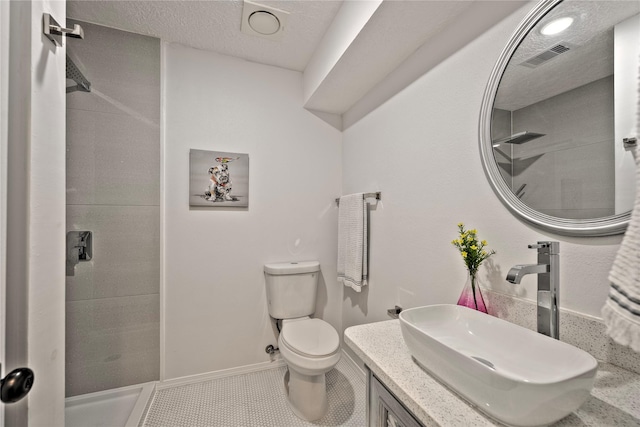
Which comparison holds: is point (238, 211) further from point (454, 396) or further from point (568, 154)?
point (568, 154)

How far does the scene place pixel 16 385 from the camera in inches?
19.2

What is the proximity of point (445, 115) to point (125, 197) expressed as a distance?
181cm

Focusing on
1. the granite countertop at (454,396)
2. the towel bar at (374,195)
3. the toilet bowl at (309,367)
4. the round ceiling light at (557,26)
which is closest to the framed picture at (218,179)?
the towel bar at (374,195)

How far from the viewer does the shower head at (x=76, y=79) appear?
94 centimetres

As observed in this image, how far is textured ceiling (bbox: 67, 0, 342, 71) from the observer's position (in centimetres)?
143

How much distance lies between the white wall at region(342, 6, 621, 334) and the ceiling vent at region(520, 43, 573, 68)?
15 centimetres

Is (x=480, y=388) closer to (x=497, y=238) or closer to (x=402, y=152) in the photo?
(x=497, y=238)

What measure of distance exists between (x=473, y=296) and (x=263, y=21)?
1826 mm

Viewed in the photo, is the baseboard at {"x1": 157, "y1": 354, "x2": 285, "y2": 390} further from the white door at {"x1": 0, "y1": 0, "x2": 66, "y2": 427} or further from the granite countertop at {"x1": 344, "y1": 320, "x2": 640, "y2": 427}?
the granite countertop at {"x1": 344, "y1": 320, "x2": 640, "y2": 427}

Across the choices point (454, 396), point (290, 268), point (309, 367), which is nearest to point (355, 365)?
point (309, 367)

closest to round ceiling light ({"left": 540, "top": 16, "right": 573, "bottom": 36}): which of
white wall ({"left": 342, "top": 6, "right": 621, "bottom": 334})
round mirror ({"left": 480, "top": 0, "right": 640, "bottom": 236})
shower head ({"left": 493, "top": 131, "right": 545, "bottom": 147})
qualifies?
round mirror ({"left": 480, "top": 0, "right": 640, "bottom": 236})

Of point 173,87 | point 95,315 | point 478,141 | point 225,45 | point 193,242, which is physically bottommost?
point 95,315

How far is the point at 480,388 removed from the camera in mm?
523

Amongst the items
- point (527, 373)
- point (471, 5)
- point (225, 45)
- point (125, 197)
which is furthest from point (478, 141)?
point (125, 197)
